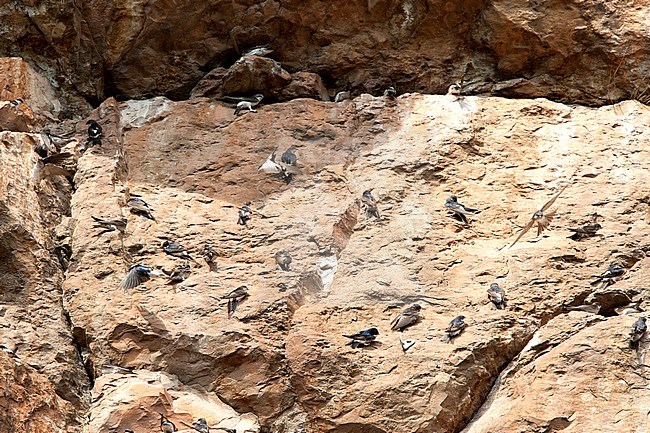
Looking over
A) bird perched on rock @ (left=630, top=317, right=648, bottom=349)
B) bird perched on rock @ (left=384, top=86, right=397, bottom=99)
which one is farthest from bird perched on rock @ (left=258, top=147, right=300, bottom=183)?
bird perched on rock @ (left=630, top=317, right=648, bottom=349)

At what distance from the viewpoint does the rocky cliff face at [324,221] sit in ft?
33.3

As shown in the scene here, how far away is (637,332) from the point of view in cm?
981

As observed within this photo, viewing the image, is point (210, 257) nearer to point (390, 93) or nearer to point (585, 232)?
point (390, 93)

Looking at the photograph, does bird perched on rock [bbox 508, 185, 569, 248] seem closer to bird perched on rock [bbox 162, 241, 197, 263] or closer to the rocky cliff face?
the rocky cliff face

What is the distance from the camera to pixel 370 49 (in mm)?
14867

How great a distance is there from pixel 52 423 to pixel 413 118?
6330mm

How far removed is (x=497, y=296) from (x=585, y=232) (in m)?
1.54

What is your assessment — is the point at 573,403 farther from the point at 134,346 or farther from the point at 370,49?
the point at 370,49

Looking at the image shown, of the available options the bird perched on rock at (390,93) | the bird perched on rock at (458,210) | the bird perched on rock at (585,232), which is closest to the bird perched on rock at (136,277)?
the bird perched on rock at (458,210)

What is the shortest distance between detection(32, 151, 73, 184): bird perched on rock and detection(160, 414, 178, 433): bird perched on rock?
164 inches

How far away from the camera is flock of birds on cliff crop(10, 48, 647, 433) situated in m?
10.5

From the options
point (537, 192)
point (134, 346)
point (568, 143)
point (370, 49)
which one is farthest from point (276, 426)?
point (370, 49)

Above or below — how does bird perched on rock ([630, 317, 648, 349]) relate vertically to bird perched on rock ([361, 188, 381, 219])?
below

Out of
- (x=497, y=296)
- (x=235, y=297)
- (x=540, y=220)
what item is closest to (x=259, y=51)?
(x=235, y=297)
